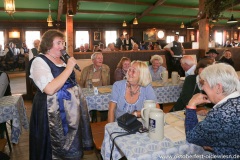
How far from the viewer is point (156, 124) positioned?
133 centimetres

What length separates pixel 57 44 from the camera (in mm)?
1741

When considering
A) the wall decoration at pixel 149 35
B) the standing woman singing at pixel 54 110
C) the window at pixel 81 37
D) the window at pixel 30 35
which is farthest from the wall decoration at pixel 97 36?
the standing woman singing at pixel 54 110

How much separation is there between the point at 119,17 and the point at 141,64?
1154 cm

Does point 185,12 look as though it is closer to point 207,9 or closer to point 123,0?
point 123,0

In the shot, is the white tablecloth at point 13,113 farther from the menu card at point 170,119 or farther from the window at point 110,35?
the window at point 110,35

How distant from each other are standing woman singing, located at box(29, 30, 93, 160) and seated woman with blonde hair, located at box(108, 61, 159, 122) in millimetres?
417

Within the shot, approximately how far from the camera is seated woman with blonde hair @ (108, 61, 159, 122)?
2084 mm

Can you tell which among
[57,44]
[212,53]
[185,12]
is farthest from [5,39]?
[57,44]

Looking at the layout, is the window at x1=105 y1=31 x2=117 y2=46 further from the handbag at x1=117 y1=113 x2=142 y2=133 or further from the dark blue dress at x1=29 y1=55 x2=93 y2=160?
the handbag at x1=117 y1=113 x2=142 y2=133

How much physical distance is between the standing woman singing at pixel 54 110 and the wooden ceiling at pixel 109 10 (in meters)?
7.28

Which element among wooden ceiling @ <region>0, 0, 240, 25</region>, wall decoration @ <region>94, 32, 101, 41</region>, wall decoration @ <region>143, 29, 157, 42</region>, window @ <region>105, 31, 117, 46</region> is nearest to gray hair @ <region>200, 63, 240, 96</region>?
wooden ceiling @ <region>0, 0, 240, 25</region>

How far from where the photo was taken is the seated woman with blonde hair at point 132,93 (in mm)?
2084

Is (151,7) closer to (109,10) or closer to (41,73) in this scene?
(109,10)

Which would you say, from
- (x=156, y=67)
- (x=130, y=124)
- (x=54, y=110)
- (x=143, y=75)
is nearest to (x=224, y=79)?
(x=130, y=124)
